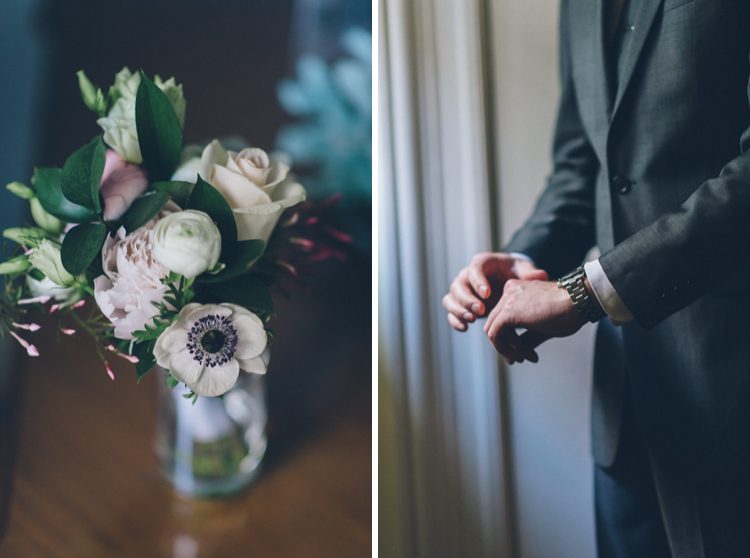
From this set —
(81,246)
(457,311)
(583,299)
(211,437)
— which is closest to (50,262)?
(81,246)

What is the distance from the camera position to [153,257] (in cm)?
64

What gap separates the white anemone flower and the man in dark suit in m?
0.23

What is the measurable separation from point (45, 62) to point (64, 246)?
35cm

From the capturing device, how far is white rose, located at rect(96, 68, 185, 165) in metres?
0.68

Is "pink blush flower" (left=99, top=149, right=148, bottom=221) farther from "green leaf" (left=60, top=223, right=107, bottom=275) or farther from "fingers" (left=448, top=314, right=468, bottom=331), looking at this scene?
"fingers" (left=448, top=314, right=468, bottom=331)

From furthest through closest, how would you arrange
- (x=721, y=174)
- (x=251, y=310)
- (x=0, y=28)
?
(x=0, y=28) → (x=251, y=310) → (x=721, y=174)

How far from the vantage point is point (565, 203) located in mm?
793

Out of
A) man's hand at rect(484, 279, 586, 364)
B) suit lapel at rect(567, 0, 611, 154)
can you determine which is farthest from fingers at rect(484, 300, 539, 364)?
suit lapel at rect(567, 0, 611, 154)

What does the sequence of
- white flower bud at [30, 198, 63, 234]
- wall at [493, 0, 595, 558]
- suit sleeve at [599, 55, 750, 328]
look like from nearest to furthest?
suit sleeve at [599, 55, 750, 328]
white flower bud at [30, 198, 63, 234]
wall at [493, 0, 595, 558]

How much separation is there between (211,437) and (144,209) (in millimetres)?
288

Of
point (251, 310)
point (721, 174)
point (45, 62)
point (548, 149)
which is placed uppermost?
point (45, 62)

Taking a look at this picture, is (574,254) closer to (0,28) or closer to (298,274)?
(298,274)

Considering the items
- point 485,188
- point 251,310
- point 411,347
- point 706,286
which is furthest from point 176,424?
point 706,286

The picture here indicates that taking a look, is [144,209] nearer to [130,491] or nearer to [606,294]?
[130,491]
